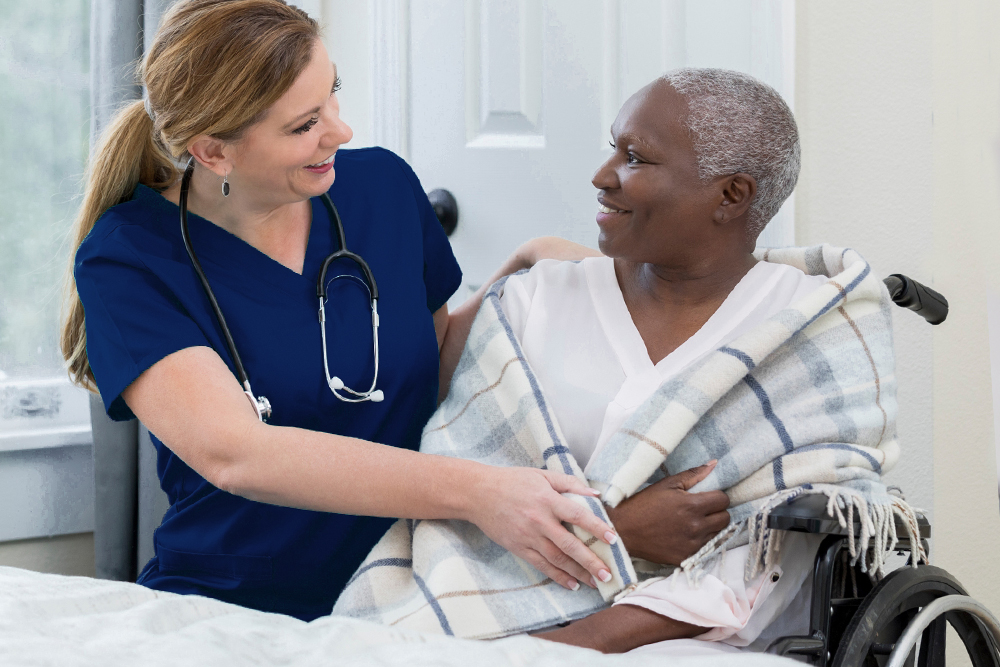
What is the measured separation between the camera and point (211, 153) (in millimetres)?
1221

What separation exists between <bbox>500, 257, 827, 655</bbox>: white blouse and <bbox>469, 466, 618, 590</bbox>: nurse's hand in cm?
7

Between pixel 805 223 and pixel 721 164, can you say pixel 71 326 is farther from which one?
pixel 805 223

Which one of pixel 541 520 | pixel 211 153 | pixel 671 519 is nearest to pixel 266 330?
pixel 211 153

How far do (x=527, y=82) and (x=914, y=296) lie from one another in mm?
848

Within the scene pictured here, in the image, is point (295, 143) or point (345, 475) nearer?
point (345, 475)

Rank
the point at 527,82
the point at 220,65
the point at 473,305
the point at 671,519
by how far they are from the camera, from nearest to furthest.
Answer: the point at 671,519
the point at 220,65
the point at 473,305
the point at 527,82

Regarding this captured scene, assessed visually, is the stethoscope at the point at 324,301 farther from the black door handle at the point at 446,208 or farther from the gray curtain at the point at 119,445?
the gray curtain at the point at 119,445

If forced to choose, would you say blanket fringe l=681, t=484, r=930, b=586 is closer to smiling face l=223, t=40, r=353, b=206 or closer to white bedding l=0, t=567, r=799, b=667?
white bedding l=0, t=567, r=799, b=667

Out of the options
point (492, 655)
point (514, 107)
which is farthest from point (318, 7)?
point (492, 655)

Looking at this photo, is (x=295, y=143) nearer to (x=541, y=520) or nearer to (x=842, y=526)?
(x=541, y=520)

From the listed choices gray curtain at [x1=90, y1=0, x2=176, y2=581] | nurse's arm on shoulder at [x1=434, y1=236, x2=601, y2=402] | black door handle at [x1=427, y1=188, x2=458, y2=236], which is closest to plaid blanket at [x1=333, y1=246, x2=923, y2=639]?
nurse's arm on shoulder at [x1=434, y1=236, x2=601, y2=402]

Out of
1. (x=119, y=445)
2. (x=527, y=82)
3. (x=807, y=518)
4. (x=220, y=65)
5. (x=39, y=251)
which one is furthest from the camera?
(x=39, y=251)

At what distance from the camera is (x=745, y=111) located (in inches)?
46.1

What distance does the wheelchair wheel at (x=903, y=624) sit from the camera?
0.88 meters
